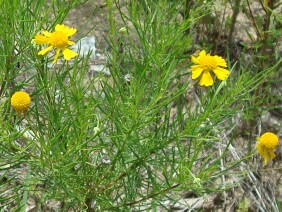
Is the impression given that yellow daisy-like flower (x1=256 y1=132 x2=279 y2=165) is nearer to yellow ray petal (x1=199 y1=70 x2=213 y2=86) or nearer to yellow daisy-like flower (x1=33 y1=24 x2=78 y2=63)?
yellow ray petal (x1=199 y1=70 x2=213 y2=86)

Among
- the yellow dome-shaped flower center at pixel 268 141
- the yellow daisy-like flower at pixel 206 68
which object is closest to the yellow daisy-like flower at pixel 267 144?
the yellow dome-shaped flower center at pixel 268 141

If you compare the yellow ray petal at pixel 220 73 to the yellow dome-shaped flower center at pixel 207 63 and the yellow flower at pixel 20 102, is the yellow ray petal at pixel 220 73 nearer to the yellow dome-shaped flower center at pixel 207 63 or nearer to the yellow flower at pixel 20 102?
the yellow dome-shaped flower center at pixel 207 63

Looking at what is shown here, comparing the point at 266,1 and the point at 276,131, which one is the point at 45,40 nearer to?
the point at 266,1

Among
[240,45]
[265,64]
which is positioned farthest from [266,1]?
[240,45]

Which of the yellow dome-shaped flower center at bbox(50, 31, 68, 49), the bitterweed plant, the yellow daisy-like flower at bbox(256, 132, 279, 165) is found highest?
the yellow dome-shaped flower center at bbox(50, 31, 68, 49)

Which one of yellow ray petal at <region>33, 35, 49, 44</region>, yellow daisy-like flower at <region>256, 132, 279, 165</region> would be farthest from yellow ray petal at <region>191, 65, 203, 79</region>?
yellow ray petal at <region>33, 35, 49, 44</region>

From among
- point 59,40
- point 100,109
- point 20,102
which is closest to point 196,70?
point 100,109
